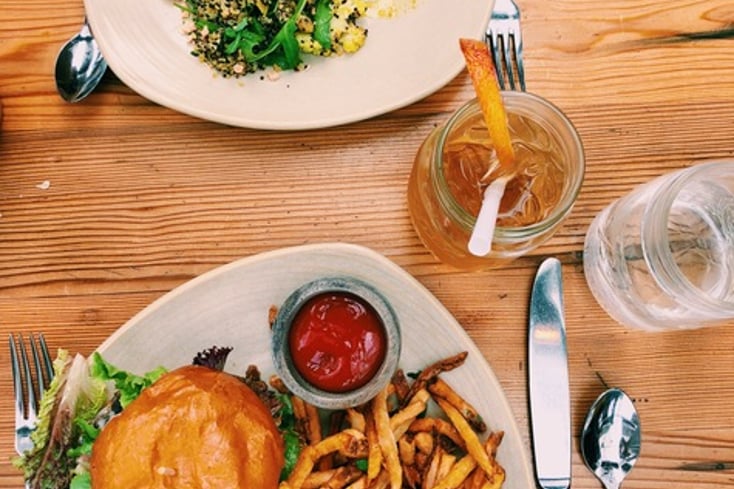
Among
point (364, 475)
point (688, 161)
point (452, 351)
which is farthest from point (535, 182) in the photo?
point (364, 475)

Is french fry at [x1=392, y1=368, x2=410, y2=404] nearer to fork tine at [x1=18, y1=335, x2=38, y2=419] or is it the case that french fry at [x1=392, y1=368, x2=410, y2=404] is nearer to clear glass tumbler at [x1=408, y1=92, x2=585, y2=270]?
clear glass tumbler at [x1=408, y1=92, x2=585, y2=270]

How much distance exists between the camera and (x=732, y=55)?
1.70 metres

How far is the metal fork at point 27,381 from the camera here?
1567mm

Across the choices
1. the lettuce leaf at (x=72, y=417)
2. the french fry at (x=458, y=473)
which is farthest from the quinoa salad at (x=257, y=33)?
the french fry at (x=458, y=473)

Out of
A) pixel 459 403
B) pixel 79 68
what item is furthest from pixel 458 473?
pixel 79 68

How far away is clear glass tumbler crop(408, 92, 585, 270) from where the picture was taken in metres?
1.28

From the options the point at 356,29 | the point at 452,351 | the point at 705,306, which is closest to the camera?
the point at 705,306

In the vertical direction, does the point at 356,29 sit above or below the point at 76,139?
above

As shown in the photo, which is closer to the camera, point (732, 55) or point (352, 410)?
point (352, 410)

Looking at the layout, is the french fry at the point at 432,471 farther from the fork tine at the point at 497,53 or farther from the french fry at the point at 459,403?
the fork tine at the point at 497,53

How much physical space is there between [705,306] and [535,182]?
1.28 ft

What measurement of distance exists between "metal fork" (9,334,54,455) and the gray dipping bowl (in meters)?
0.58

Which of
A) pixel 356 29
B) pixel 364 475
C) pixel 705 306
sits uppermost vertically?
pixel 356 29

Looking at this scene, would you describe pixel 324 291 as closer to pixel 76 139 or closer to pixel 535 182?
pixel 535 182
